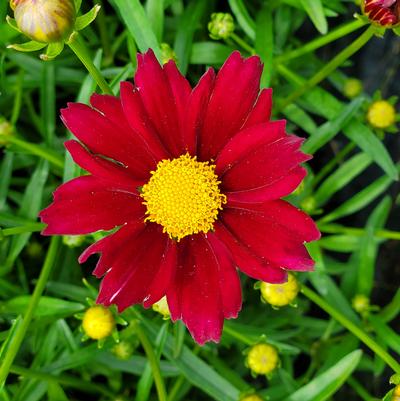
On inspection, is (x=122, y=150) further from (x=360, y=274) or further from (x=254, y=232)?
(x=360, y=274)

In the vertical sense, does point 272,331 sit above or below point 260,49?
below

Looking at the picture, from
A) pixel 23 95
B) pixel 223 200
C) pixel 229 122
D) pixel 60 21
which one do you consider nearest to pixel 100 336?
pixel 223 200

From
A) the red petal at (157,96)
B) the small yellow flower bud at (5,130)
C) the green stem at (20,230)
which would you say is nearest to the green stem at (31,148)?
the small yellow flower bud at (5,130)

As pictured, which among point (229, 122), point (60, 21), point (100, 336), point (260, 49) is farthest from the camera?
point (260, 49)

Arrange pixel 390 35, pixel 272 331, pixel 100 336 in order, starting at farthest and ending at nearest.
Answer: pixel 390 35
pixel 272 331
pixel 100 336

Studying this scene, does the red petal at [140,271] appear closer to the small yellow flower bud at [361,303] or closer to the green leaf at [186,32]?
the green leaf at [186,32]

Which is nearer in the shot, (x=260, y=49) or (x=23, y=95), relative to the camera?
(x=260, y=49)

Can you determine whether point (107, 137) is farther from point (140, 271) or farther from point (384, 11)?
point (384, 11)

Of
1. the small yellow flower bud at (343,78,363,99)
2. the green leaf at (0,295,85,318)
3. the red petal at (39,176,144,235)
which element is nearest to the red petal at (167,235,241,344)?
the red petal at (39,176,144,235)
